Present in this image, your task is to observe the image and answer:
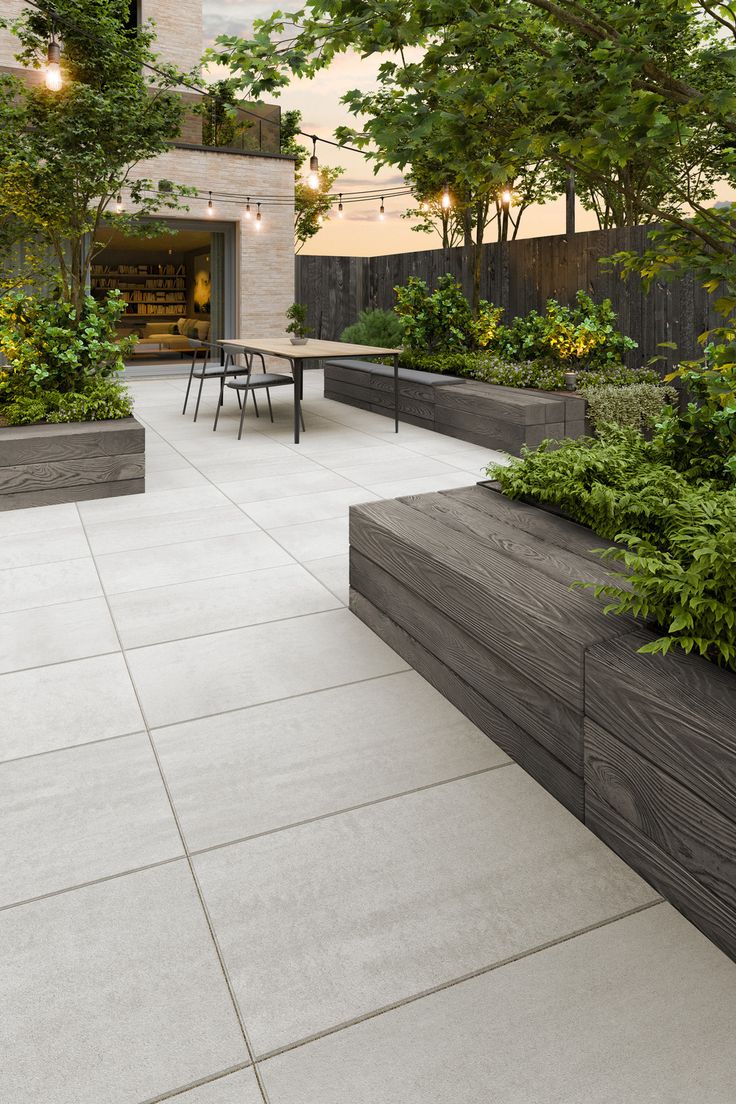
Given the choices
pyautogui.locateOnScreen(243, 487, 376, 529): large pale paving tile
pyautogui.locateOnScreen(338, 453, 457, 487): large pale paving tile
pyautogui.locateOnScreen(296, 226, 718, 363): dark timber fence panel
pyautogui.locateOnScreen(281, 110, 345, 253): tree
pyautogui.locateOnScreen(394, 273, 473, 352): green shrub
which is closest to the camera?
pyautogui.locateOnScreen(243, 487, 376, 529): large pale paving tile

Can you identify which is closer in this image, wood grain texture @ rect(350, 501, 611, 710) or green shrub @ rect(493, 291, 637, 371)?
wood grain texture @ rect(350, 501, 611, 710)

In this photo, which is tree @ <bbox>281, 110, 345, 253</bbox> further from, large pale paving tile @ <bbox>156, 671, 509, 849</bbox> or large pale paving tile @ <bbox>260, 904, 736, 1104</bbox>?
large pale paving tile @ <bbox>260, 904, 736, 1104</bbox>

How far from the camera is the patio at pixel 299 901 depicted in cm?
127

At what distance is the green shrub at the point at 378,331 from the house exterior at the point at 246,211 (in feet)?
11.2

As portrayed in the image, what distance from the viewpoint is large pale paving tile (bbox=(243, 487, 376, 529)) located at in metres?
4.46

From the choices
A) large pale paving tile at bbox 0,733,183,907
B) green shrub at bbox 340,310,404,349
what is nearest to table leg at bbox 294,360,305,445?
green shrub at bbox 340,310,404,349

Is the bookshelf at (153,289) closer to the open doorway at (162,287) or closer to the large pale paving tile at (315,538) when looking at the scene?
the open doorway at (162,287)

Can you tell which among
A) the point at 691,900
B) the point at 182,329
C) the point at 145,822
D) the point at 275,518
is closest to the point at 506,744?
the point at 691,900

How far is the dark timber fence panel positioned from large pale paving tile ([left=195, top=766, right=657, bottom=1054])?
4.67 m

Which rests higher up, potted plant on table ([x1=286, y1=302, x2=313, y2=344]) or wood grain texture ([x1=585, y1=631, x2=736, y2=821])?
potted plant on table ([x1=286, y1=302, x2=313, y2=344])

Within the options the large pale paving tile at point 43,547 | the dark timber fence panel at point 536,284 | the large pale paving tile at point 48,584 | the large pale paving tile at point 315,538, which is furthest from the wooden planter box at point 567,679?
the dark timber fence panel at point 536,284

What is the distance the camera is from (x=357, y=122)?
5.81 ft

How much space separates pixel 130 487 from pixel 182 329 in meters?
11.7

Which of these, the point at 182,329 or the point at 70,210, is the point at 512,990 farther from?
the point at 182,329
